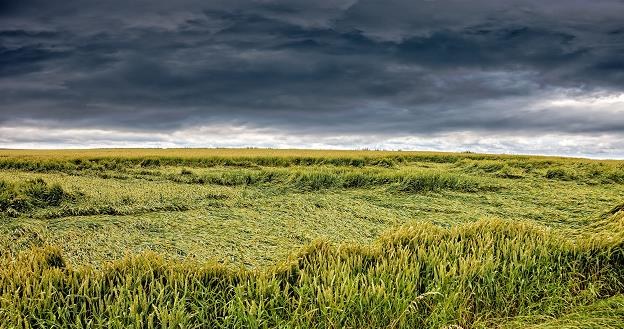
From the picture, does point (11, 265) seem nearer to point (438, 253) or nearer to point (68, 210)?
point (438, 253)

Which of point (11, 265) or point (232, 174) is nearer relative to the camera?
point (11, 265)

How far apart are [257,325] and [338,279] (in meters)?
0.49

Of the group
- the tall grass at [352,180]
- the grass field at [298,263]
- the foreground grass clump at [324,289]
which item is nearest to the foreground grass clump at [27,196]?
the grass field at [298,263]

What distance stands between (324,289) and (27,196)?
16.2 ft

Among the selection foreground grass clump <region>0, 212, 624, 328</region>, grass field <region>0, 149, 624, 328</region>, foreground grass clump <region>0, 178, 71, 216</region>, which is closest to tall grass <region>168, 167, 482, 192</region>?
grass field <region>0, 149, 624, 328</region>

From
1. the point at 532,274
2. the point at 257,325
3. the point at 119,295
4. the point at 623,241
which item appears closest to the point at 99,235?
the point at 119,295

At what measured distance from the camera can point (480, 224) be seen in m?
3.61

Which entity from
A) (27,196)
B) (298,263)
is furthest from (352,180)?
(298,263)

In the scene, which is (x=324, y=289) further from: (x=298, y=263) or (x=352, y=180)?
(x=352, y=180)

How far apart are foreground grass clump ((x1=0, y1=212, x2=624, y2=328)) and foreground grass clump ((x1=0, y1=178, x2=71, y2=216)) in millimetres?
3212

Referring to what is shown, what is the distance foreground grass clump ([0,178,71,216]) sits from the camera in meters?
5.38

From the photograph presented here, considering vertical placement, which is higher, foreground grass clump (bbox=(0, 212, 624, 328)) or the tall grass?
the tall grass

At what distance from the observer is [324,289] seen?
2.38m

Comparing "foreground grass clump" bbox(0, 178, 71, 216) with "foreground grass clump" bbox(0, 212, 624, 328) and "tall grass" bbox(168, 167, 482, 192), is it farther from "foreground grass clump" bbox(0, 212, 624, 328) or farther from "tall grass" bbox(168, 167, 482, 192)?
"foreground grass clump" bbox(0, 212, 624, 328)
